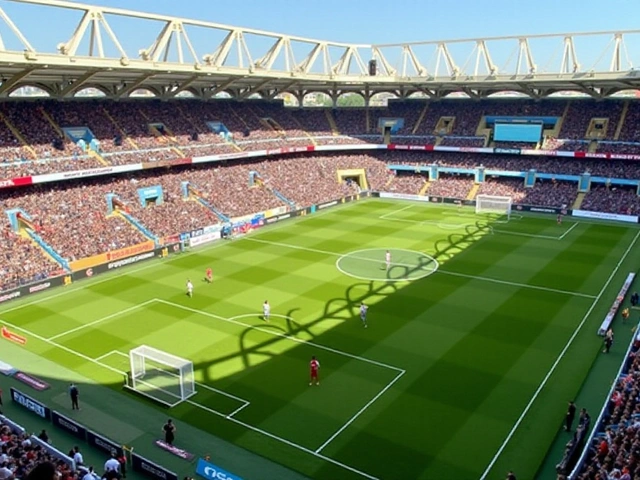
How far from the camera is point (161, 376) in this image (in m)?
23.4

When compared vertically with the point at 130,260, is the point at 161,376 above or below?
below

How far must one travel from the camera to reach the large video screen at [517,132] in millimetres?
62062

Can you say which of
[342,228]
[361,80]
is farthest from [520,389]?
[361,80]

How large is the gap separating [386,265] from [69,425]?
23.9 meters

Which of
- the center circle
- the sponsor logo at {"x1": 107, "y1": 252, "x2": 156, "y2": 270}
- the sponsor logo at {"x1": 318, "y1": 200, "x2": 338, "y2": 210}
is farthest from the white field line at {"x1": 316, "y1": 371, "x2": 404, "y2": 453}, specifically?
the sponsor logo at {"x1": 318, "y1": 200, "x2": 338, "y2": 210}

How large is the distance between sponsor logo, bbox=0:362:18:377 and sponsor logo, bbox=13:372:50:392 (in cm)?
37

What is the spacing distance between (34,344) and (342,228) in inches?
1160

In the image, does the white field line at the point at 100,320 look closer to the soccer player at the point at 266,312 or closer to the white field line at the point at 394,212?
the soccer player at the point at 266,312

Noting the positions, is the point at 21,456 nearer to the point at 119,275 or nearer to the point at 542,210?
the point at 119,275

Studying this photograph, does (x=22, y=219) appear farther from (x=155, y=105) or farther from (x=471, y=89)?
(x=471, y=89)

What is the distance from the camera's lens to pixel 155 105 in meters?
56.6

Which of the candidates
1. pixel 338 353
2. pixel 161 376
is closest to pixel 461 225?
pixel 338 353

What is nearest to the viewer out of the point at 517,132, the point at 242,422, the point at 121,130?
the point at 242,422

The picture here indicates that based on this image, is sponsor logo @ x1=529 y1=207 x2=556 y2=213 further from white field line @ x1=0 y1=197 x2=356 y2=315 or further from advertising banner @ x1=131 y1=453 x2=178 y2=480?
advertising banner @ x1=131 y1=453 x2=178 y2=480
